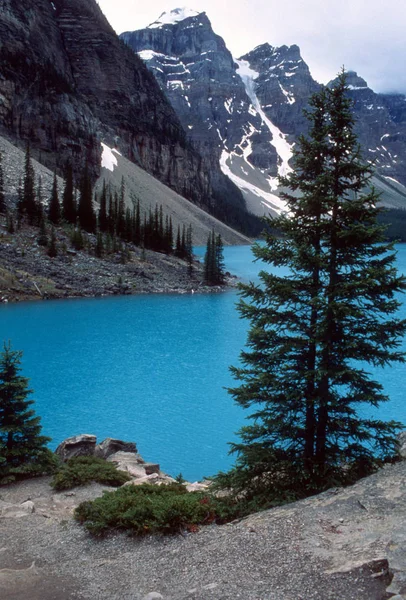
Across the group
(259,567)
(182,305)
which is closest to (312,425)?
(259,567)

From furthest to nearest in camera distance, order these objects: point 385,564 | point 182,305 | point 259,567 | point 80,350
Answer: point 182,305, point 80,350, point 259,567, point 385,564

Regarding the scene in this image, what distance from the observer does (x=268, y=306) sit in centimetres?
1130

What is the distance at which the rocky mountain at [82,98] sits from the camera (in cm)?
11456

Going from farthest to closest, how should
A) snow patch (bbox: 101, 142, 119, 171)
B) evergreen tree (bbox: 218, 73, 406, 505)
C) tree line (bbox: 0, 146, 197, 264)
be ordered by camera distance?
snow patch (bbox: 101, 142, 119, 171) → tree line (bbox: 0, 146, 197, 264) → evergreen tree (bbox: 218, 73, 406, 505)

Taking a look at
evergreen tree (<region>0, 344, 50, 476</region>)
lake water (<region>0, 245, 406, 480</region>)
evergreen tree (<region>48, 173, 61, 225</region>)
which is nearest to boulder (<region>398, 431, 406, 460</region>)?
lake water (<region>0, 245, 406, 480</region>)

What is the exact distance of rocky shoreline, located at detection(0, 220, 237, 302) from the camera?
53.9 meters

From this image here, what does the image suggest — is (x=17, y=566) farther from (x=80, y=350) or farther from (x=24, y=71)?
(x=24, y=71)

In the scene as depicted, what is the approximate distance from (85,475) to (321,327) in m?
7.94

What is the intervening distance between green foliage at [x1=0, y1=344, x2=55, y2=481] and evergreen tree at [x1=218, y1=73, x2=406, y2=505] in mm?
5964

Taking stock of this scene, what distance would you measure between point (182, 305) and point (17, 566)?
4767cm

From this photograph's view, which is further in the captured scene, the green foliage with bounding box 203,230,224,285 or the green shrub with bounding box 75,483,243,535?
the green foliage with bounding box 203,230,224,285

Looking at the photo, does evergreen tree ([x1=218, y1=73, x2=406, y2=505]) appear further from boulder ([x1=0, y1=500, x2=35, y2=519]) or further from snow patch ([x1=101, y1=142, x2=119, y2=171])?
snow patch ([x1=101, y1=142, x2=119, y2=171])

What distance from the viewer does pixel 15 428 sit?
1290 cm

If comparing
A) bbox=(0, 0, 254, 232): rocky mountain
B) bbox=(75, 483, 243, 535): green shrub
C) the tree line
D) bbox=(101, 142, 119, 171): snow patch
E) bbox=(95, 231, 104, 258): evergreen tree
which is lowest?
bbox=(75, 483, 243, 535): green shrub
